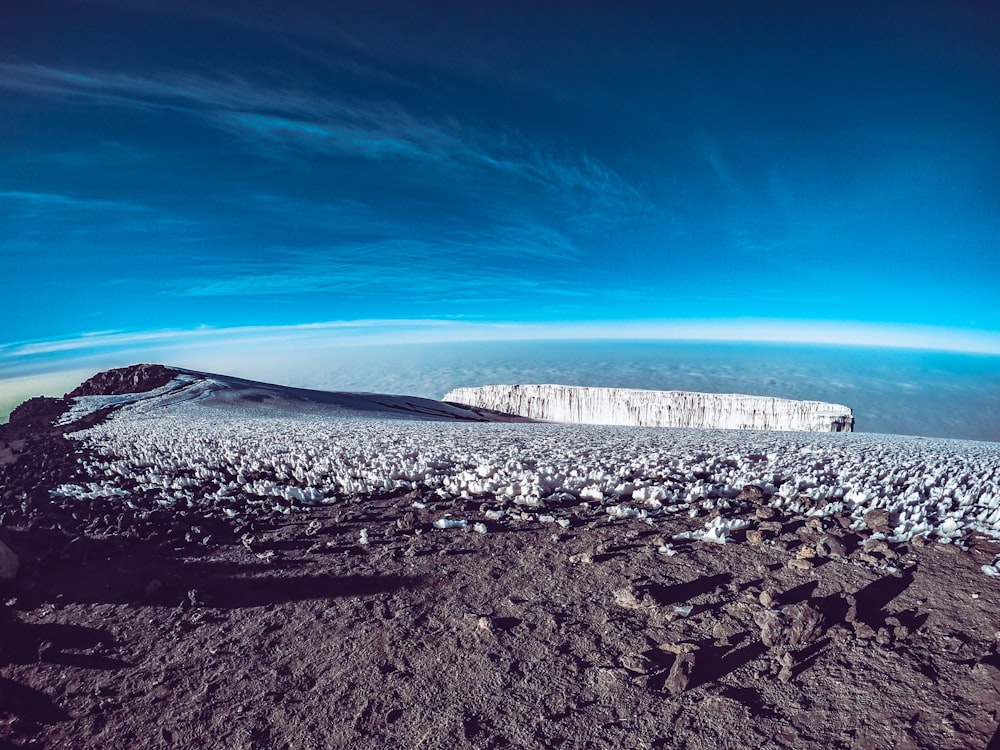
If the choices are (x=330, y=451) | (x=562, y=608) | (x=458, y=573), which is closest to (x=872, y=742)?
(x=562, y=608)

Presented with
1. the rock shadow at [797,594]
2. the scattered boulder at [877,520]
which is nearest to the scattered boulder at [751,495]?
the scattered boulder at [877,520]

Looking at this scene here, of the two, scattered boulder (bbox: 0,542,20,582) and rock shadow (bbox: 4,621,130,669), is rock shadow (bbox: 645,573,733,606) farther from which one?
scattered boulder (bbox: 0,542,20,582)

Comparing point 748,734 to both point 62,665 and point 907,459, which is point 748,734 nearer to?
point 62,665

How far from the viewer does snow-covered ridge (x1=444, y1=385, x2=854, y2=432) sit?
26897 millimetres

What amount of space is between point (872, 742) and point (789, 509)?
2714 mm

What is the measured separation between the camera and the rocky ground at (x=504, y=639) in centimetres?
208

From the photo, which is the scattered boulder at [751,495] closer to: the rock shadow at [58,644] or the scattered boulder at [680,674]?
the scattered boulder at [680,674]

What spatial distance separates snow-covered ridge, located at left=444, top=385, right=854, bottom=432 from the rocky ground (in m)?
22.1

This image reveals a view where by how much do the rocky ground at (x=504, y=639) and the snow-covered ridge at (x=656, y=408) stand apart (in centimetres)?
2206

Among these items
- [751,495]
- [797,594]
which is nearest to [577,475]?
[751,495]

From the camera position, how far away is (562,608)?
2.92 m

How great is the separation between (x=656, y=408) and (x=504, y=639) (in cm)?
3094

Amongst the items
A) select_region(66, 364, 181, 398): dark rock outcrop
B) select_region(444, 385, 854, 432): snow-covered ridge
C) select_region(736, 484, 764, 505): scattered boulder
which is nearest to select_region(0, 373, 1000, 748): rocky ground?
select_region(736, 484, 764, 505): scattered boulder

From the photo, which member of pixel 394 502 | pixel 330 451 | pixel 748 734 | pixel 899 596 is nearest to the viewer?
pixel 748 734
